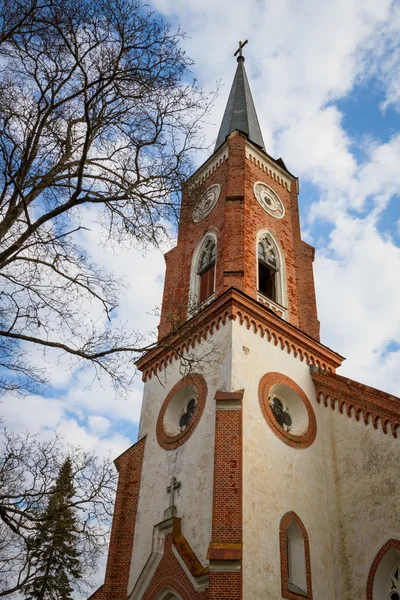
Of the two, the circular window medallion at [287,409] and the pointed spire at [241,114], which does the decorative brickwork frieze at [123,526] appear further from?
the pointed spire at [241,114]

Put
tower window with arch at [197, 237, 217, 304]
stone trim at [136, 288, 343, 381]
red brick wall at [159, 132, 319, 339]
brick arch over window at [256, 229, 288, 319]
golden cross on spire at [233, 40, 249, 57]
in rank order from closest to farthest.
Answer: stone trim at [136, 288, 343, 381], red brick wall at [159, 132, 319, 339], tower window with arch at [197, 237, 217, 304], brick arch over window at [256, 229, 288, 319], golden cross on spire at [233, 40, 249, 57]

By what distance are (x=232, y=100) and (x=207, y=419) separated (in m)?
17.0

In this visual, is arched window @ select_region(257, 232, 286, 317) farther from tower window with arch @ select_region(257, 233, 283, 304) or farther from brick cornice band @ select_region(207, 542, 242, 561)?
brick cornice band @ select_region(207, 542, 242, 561)

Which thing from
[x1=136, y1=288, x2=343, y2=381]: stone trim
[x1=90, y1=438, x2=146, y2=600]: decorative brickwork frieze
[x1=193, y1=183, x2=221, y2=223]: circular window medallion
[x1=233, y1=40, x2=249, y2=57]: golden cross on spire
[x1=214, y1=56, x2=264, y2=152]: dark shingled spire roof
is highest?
[x1=233, y1=40, x2=249, y2=57]: golden cross on spire

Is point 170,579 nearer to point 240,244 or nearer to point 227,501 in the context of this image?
point 227,501

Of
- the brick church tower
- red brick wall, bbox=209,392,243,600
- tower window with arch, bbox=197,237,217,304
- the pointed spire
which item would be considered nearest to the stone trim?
the brick church tower

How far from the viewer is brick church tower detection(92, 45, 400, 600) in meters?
11.6

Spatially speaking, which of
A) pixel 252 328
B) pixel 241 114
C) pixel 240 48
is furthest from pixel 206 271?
pixel 240 48

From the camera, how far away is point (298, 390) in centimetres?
1512

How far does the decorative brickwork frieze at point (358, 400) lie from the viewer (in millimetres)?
13312

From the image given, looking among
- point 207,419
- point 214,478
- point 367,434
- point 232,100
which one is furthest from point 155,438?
point 232,100

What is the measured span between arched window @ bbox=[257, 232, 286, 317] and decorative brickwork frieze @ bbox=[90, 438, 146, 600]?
19.5 ft

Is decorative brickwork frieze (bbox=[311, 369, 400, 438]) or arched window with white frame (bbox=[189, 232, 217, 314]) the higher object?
arched window with white frame (bbox=[189, 232, 217, 314])

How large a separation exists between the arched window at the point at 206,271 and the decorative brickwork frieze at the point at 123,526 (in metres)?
4.72
